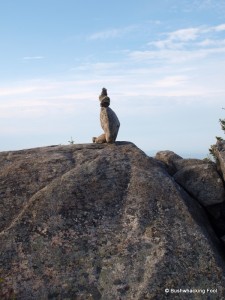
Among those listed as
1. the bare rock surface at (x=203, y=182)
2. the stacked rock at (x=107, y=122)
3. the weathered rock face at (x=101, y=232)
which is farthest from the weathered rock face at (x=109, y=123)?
the bare rock surface at (x=203, y=182)

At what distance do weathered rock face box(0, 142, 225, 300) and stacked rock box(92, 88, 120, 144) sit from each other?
1531mm

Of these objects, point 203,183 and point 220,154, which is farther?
point 220,154

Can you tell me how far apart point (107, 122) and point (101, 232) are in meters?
6.45

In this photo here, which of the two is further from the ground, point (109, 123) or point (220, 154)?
point (109, 123)

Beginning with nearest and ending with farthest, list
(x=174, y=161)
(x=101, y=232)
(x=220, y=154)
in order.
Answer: (x=101, y=232), (x=220, y=154), (x=174, y=161)

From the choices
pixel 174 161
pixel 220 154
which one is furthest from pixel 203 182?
pixel 174 161

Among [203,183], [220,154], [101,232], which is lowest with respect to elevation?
[101,232]

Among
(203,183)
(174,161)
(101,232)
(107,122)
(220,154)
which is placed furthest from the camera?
(174,161)

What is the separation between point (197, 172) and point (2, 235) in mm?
8351

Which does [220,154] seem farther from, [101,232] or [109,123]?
[101,232]

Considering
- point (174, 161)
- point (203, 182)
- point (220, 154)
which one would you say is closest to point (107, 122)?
point (174, 161)

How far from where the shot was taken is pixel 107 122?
18.8m

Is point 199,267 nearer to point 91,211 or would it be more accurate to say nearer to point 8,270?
point 91,211

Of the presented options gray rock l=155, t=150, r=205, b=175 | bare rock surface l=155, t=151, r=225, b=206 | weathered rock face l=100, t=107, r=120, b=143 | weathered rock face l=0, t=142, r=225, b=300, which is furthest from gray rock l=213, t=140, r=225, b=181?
weathered rock face l=100, t=107, r=120, b=143
